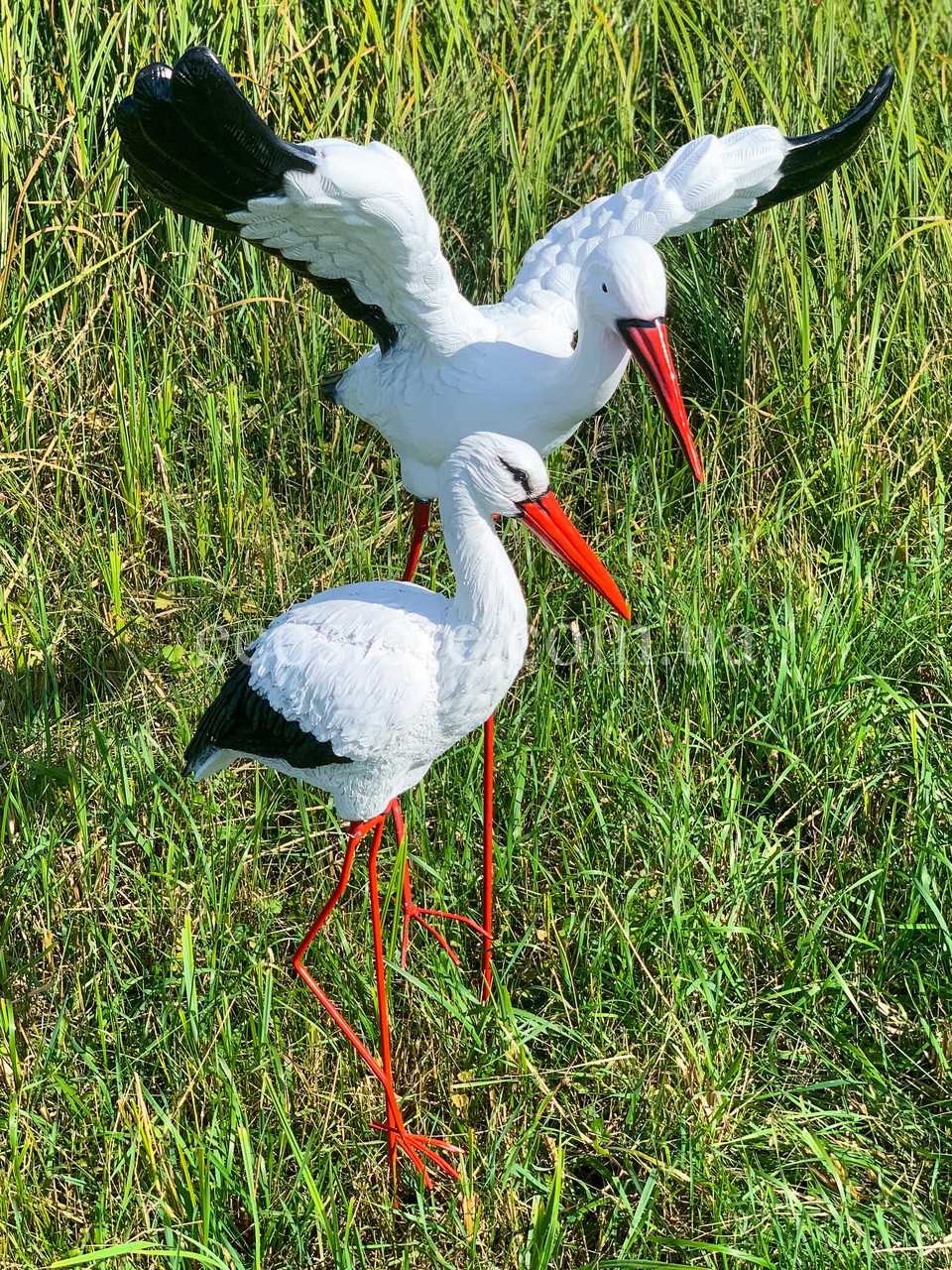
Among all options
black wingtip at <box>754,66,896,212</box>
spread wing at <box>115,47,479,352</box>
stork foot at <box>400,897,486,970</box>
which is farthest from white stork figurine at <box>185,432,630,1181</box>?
black wingtip at <box>754,66,896,212</box>

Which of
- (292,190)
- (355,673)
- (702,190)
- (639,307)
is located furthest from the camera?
(702,190)

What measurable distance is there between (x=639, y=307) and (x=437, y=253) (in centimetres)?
47

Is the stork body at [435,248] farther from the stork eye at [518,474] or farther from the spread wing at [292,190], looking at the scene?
the stork eye at [518,474]

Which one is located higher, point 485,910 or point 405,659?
point 405,659

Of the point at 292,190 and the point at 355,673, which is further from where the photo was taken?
the point at 292,190

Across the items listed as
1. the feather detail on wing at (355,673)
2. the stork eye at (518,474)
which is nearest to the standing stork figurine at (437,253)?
the stork eye at (518,474)

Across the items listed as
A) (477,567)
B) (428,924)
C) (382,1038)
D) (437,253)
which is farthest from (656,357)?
(382,1038)

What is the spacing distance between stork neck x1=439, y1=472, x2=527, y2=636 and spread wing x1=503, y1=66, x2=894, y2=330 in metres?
Answer: 0.98

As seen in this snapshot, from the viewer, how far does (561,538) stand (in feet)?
8.32

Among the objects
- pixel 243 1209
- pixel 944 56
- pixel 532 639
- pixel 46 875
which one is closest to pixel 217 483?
pixel 532 639

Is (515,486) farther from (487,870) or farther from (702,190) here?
(702,190)

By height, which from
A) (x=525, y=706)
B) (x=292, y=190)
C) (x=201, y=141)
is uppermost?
(x=201, y=141)

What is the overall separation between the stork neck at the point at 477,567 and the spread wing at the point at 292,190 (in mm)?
661

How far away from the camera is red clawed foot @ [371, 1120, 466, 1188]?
2594 mm
